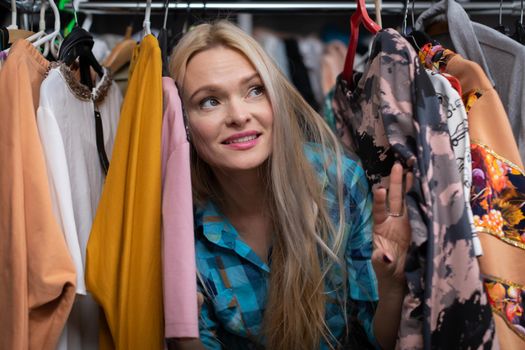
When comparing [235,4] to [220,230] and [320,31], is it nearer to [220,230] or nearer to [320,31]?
[220,230]

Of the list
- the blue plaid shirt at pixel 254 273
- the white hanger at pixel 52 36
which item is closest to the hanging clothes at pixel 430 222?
the blue plaid shirt at pixel 254 273

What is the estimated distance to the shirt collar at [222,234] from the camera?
1.01m

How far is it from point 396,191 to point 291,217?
0.93ft

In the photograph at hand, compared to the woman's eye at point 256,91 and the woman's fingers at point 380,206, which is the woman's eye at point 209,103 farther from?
the woman's fingers at point 380,206

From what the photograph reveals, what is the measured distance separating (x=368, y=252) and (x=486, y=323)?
0.31m

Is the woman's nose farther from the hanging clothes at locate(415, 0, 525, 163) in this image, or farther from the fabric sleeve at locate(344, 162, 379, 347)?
the hanging clothes at locate(415, 0, 525, 163)

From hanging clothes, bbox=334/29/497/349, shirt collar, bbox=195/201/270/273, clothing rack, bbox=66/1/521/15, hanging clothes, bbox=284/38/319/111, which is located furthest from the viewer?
hanging clothes, bbox=284/38/319/111

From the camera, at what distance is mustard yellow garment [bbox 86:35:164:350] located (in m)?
0.79

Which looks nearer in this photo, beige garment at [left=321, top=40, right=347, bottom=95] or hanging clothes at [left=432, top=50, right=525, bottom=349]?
hanging clothes at [left=432, top=50, right=525, bottom=349]

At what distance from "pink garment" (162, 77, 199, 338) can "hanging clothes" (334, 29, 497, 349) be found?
32 centimetres

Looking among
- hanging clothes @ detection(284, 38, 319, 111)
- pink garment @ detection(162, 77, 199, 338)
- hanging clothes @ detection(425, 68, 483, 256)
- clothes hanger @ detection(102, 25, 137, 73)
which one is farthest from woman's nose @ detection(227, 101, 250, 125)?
hanging clothes @ detection(284, 38, 319, 111)

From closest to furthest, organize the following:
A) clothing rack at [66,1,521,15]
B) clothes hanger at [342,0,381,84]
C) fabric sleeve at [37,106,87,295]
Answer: fabric sleeve at [37,106,87,295], clothes hanger at [342,0,381,84], clothing rack at [66,1,521,15]

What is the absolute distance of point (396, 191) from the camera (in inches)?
29.8

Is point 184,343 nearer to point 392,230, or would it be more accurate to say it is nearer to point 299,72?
point 392,230
